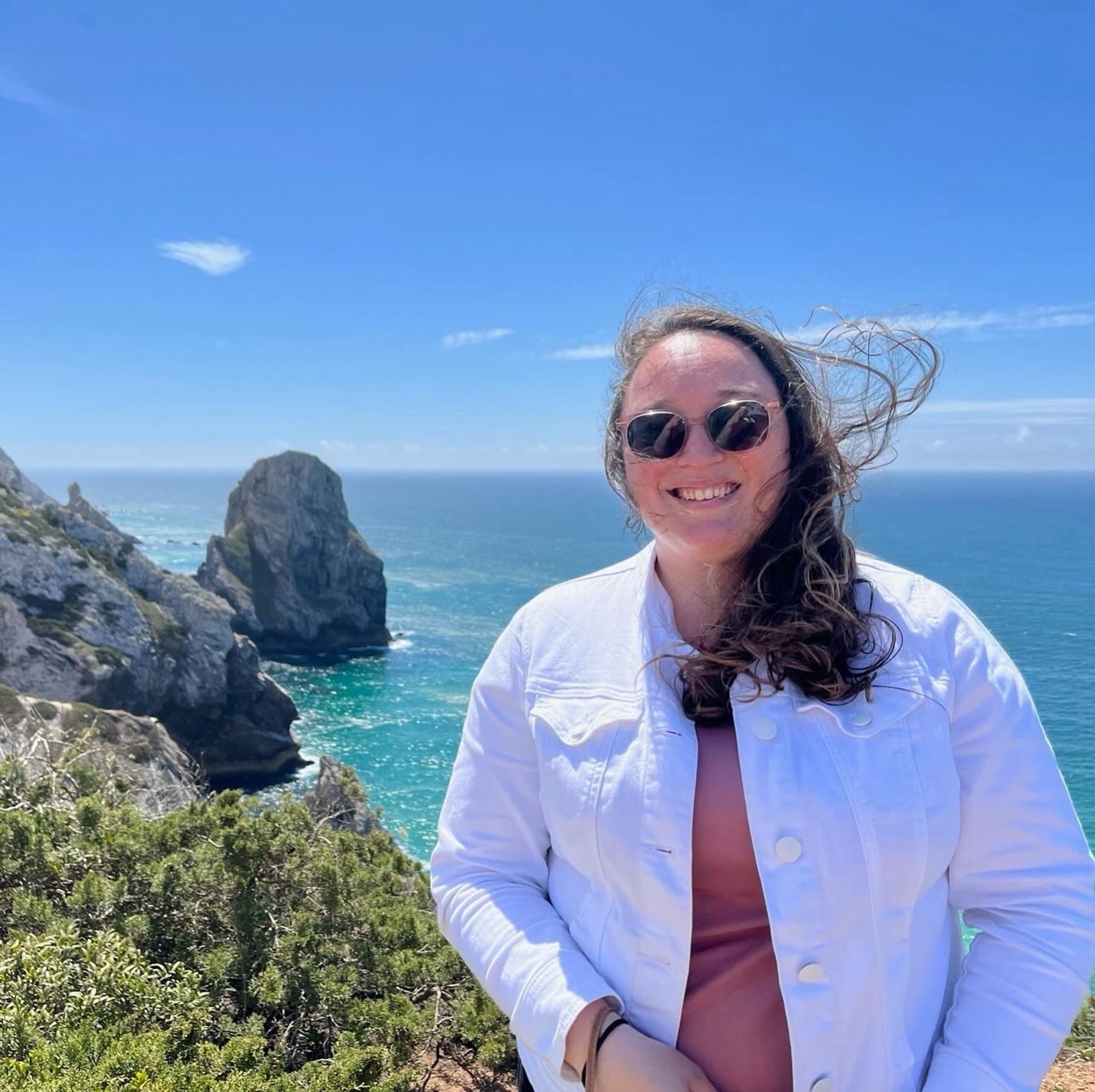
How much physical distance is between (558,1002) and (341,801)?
1188cm

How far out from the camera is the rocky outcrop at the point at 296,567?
53969 millimetres

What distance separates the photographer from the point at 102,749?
34.0 feet

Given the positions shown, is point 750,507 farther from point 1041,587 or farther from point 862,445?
point 1041,587

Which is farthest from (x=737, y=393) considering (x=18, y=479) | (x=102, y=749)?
(x=18, y=479)

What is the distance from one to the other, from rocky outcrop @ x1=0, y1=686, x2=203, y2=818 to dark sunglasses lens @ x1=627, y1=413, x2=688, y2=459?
234 inches

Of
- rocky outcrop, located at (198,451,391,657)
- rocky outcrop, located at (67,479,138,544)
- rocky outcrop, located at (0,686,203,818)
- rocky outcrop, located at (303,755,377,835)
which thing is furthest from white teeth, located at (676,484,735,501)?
rocky outcrop, located at (198,451,391,657)

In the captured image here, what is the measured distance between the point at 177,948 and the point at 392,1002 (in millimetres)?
1258

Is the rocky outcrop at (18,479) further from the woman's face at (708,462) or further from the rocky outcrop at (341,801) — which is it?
the woman's face at (708,462)

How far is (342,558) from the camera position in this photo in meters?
56.3

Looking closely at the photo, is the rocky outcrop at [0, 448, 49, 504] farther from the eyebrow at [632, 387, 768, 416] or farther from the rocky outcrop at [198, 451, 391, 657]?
the eyebrow at [632, 387, 768, 416]

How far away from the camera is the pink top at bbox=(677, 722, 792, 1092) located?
1793mm

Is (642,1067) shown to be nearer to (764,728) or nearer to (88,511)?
(764,728)

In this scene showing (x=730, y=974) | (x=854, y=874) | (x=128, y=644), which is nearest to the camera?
(x=854, y=874)

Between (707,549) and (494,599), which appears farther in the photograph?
(494,599)
